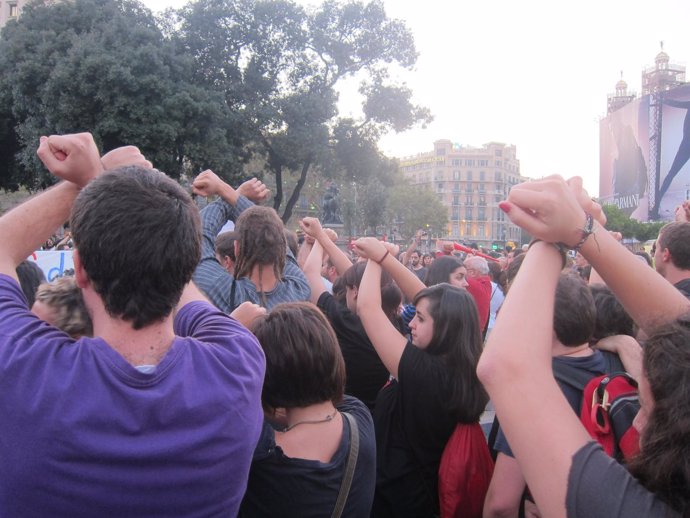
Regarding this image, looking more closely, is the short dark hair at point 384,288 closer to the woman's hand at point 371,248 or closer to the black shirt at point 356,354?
the black shirt at point 356,354

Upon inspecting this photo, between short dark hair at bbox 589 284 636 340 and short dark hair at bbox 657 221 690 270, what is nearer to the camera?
short dark hair at bbox 589 284 636 340

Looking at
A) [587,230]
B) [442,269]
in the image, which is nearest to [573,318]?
[587,230]

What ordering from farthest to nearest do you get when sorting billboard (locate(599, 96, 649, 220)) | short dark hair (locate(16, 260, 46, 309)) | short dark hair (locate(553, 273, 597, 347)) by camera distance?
billboard (locate(599, 96, 649, 220)) → short dark hair (locate(16, 260, 46, 309)) → short dark hair (locate(553, 273, 597, 347))

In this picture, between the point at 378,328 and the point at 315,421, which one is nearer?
the point at 315,421

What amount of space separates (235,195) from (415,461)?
170 cm

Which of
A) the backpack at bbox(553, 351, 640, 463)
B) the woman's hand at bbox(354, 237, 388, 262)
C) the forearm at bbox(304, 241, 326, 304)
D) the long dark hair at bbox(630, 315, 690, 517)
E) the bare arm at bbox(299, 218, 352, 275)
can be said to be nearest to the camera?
the long dark hair at bbox(630, 315, 690, 517)

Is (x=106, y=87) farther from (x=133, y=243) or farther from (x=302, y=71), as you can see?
(x=133, y=243)

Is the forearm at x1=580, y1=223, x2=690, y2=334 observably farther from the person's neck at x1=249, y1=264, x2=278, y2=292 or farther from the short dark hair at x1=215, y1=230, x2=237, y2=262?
the short dark hair at x1=215, y1=230, x2=237, y2=262

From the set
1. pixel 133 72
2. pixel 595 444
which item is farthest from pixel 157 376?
pixel 133 72

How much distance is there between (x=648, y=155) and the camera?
52719 mm

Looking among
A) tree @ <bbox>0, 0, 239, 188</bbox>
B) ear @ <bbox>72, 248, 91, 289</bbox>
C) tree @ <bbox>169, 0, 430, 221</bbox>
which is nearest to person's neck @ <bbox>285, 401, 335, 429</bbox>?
ear @ <bbox>72, 248, 91, 289</bbox>

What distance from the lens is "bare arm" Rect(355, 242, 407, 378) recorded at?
8.12 feet

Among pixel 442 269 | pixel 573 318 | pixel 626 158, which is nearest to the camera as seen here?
pixel 573 318

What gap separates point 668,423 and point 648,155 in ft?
196
